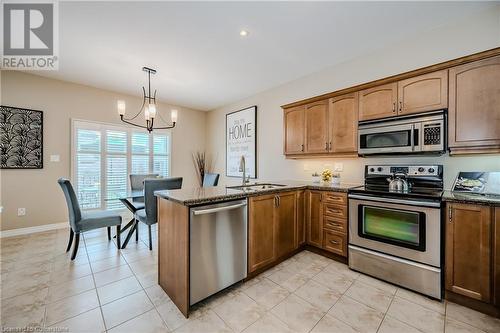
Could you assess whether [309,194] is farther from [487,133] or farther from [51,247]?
[51,247]

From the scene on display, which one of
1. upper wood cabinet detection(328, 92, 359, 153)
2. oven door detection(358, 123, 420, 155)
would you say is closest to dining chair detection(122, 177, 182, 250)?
upper wood cabinet detection(328, 92, 359, 153)

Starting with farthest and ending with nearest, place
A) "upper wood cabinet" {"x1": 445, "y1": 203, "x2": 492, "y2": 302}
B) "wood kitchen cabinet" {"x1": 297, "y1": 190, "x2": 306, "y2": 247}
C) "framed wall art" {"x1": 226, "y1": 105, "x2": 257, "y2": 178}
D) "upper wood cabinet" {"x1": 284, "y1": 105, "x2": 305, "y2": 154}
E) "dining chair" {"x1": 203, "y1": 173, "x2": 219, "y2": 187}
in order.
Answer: "framed wall art" {"x1": 226, "y1": 105, "x2": 257, "y2": 178} → "dining chair" {"x1": 203, "y1": 173, "x2": 219, "y2": 187} → "upper wood cabinet" {"x1": 284, "y1": 105, "x2": 305, "y2": 154} → "wood kitchen cabinet" {"x1": 297, "y1": 190, "x2": 306, "y2": 247} → "upper wood cabinet" {"x1": 445, "y1": 203, "x2": 492, "y2": 302}

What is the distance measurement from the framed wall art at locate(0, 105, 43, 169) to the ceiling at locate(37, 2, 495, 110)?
82 cm

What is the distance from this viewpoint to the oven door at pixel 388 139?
7.39 ft

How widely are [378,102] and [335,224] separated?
5.18 ft

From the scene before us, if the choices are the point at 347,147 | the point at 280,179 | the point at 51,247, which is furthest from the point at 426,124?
the point at 51,247

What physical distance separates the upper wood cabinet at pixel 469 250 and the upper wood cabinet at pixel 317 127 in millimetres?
1538

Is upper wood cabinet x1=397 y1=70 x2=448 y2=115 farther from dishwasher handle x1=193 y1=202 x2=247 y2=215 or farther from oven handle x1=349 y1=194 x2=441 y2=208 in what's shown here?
dishwasher handle x1=193 y1=202 x2=247 y2=215

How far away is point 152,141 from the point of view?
16.3 ft

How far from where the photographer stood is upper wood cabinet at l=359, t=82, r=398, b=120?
2.40m

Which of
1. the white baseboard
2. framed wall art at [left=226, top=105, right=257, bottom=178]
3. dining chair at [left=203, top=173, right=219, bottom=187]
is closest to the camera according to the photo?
the white baseboard

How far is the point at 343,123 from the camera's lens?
2.79 meters

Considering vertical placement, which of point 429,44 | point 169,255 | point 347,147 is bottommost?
point 169,255

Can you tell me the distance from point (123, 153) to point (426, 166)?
5.21m
